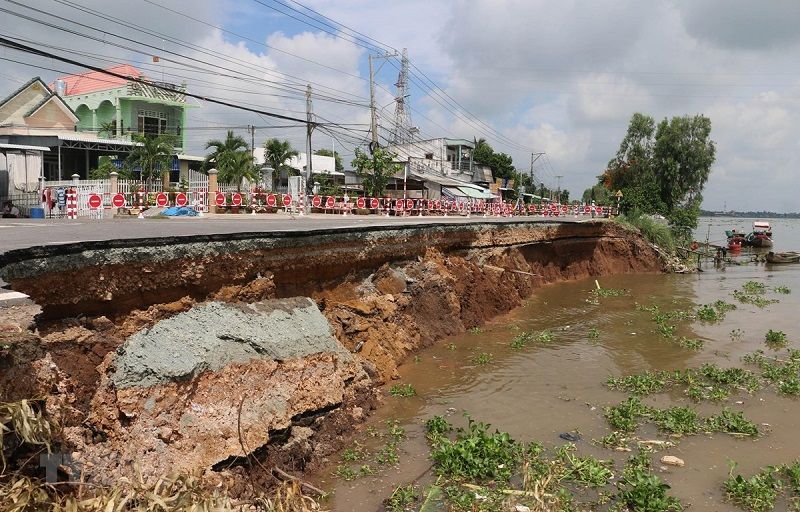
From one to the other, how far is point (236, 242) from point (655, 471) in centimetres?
663

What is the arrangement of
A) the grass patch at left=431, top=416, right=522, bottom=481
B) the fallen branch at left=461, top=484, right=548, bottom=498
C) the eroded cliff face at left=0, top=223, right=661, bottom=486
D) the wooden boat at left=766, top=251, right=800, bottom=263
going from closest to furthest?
the eroded cliff face at left=0, top=223, right=661, bottom=486 < the fallen branch at left=461, top=484, right=548, bottom=498 < the grass patch at left=431, top=416, right=522, bottom=481 < the wooden boat at left=766, top=251, right=800, bottom=263

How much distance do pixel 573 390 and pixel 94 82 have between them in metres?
41.3

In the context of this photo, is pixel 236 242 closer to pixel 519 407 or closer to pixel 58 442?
pixel 58 442

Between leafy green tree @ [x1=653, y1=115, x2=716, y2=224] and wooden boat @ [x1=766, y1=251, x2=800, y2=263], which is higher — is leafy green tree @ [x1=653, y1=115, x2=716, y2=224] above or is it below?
above

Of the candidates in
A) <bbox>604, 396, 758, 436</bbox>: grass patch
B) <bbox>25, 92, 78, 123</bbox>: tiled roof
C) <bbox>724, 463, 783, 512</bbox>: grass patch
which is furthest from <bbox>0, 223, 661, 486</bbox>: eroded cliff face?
<bbox>25, 92, 78, 123</bbox>: tiled roof

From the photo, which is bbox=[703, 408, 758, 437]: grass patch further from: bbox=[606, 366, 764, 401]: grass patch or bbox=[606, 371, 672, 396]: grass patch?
bbox=[606, 371, 672, 396]: grass patch

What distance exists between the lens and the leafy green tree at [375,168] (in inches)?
1334

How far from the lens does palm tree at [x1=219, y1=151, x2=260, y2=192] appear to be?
3309 centimetres

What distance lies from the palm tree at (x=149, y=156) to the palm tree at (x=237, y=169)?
3218 mm

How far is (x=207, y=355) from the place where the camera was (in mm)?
6578

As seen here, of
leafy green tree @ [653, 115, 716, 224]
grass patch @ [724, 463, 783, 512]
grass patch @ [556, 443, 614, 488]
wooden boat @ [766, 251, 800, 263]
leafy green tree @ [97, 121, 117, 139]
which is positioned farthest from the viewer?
leafy green tree @ [653, 115, 716, 224]

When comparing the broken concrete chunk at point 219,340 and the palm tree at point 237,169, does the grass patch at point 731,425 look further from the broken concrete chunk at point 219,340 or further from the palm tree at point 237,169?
the palm tree at point 237,169

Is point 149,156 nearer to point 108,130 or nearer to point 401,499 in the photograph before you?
point 108,130

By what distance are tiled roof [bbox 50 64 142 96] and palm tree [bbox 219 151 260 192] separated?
9.93 m
